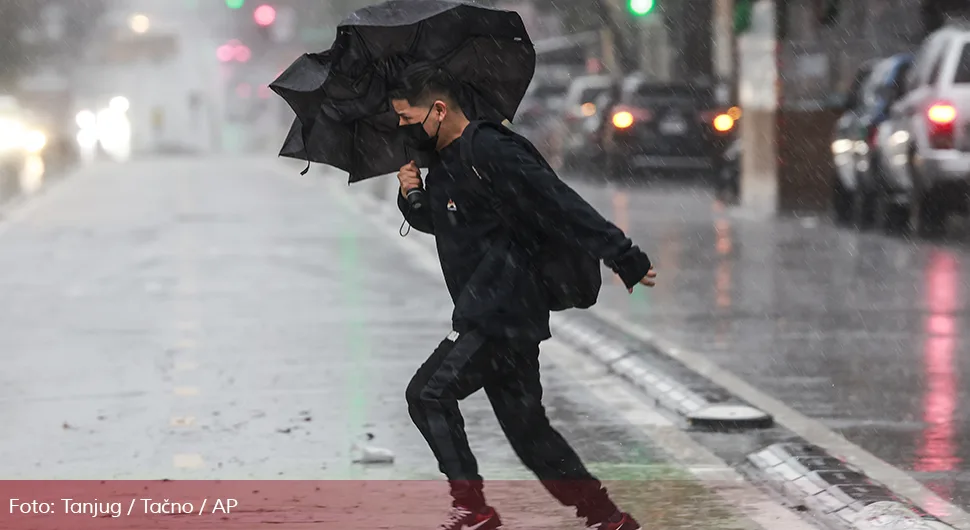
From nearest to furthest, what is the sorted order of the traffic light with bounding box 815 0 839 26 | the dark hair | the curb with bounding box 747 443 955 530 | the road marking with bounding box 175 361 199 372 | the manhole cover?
1. the dark hair
2. the curb with bounding box 747 443 955 530
3. the manhole cover
4. the road marking with bounding box 175 361 199 372
5. the traffic light with bounding box 815 0 839 26

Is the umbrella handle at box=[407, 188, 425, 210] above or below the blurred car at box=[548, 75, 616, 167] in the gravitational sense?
below

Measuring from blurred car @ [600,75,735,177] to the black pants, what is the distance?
94.8 feet

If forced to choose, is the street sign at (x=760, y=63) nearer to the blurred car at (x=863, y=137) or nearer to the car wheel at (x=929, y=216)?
the blurred car at (x=863, y=137)

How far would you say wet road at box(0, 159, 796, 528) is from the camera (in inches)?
340

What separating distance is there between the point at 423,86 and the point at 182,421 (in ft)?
12.3

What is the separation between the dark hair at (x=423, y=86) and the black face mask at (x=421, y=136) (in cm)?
4

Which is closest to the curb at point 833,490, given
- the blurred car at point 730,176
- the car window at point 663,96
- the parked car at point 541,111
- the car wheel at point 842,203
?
the car wheel at point 842,203

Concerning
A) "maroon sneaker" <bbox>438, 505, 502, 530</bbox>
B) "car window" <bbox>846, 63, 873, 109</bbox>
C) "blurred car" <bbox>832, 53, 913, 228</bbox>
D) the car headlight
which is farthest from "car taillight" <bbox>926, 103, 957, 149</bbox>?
the car headlight

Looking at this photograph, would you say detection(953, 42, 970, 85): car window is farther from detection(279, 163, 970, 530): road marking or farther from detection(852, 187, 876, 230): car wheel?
detection(279, 163, 970, 530): road marking

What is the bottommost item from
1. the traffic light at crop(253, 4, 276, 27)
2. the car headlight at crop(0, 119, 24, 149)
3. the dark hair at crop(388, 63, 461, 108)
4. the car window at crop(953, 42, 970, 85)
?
the dark hair at crop(388, 63, 461, 108)

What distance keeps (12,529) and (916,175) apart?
14926 mm

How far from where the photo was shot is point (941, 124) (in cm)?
2042

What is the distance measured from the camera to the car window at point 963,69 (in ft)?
68.0

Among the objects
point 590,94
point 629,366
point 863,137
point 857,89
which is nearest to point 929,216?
point 863,137
